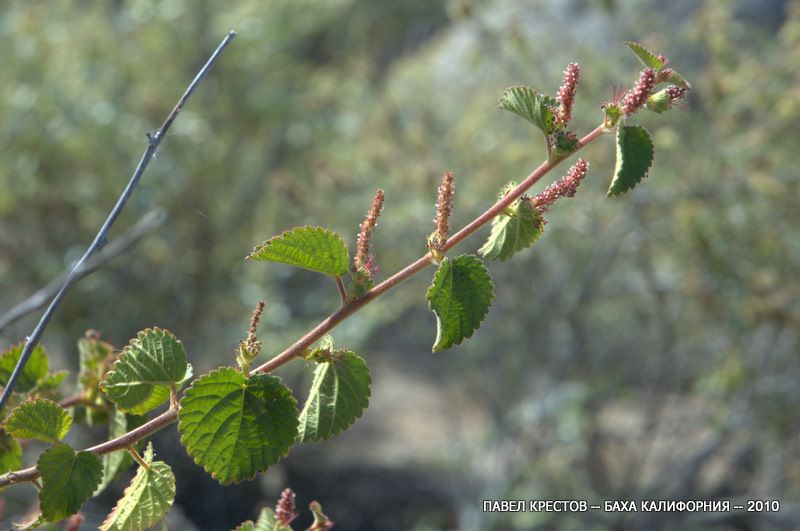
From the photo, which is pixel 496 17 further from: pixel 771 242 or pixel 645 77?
pixel 645 77

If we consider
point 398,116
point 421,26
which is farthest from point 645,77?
point 421,26

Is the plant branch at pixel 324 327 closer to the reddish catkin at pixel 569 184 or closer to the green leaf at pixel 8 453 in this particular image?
the reddish catkin at pixel 569 184

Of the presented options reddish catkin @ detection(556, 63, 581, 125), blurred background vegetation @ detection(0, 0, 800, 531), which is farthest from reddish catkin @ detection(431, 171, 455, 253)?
blurred background vegetation @ detection(0, 0, 800, 531)

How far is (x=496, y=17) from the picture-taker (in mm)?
4070

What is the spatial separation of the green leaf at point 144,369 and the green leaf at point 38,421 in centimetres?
4

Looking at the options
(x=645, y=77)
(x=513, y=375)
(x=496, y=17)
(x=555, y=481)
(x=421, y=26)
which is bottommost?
(x=645, y=77)

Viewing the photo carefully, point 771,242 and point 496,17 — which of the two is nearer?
point 771,242

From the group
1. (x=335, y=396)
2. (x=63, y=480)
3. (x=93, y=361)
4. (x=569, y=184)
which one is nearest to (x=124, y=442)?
(x=63, y=480)

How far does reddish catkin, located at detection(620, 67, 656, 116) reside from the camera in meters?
0.66

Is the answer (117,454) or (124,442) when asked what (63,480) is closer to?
(124,442)

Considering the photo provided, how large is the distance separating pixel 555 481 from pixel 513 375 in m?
0.52

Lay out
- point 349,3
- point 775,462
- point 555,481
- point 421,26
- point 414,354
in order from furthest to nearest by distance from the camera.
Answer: point 421,26, point 349,3, point 414,354, point 555,481, point 775,462

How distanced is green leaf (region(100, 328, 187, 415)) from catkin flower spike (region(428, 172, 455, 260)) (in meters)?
0.23

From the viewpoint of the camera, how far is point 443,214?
0.67 m
